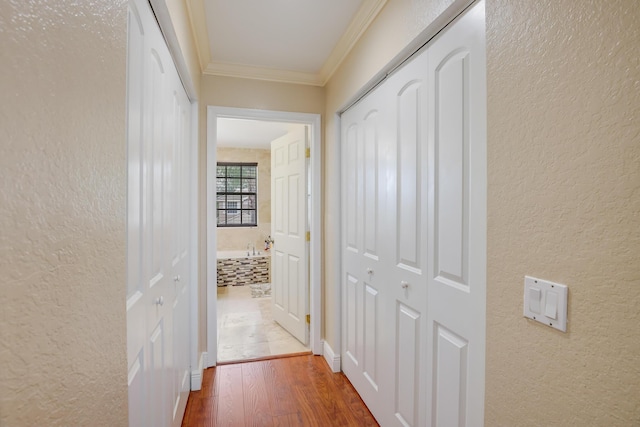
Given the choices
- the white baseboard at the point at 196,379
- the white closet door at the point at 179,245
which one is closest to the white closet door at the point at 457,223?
the white closet door at the point at 179,245

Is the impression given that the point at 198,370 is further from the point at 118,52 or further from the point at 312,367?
the point at 118,52

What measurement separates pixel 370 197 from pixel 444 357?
957mm

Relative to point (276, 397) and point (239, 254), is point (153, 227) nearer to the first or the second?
point (276, 397)

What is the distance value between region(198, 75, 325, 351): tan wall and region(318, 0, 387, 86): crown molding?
0.21 meters

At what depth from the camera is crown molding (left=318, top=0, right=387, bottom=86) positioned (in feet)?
5.44

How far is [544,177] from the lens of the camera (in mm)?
784

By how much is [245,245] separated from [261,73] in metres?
3.92

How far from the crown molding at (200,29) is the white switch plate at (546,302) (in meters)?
1.96

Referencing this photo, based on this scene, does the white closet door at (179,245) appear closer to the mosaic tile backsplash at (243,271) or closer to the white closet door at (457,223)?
the white closet door at (457,223)

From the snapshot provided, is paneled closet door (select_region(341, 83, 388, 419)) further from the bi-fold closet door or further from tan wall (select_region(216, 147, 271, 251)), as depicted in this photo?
tan wall (select_region(216, 147, 271, 251))

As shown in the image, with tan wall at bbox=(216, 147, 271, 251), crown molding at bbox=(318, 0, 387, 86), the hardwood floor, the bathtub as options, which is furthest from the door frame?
tan wall at bbox=(216, 147, 271, 251)

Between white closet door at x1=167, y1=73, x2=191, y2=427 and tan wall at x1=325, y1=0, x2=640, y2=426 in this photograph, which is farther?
white closet door at x1=167, y1=73, x2=191, y2=427

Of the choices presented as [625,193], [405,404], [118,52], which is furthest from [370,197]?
[118,52]

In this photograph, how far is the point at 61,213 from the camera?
462 mm
